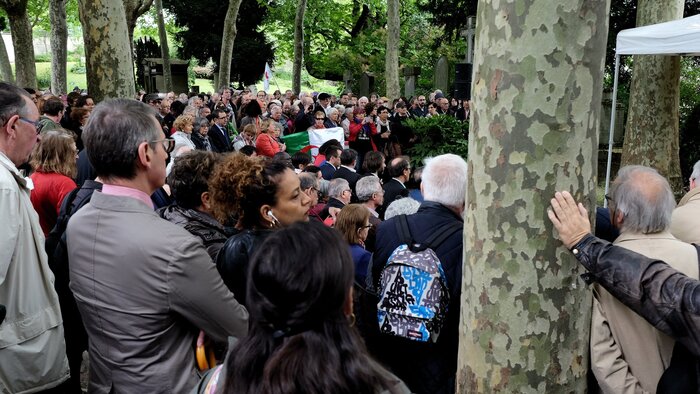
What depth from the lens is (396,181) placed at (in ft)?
A: 24.2

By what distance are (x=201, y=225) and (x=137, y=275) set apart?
0.87m

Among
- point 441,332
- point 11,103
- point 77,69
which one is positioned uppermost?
point 77,69

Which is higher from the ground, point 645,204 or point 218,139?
point 645,204

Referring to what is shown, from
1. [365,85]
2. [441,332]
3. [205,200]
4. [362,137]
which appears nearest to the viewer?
[441,332]

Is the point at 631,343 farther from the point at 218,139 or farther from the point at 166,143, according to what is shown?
the point at 218,139

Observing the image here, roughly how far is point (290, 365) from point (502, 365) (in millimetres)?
1122

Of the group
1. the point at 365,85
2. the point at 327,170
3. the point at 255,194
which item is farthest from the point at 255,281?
the point at 365,85

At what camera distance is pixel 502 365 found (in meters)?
2.25

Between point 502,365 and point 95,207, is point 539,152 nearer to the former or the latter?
point 502,365

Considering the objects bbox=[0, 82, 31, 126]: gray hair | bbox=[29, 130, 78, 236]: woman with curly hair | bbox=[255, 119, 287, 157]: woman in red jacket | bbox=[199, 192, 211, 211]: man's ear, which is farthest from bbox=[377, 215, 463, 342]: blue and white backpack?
bbox=[255, 119, 287, 157]: woman in red jacket

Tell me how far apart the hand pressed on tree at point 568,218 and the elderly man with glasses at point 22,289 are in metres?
2.05

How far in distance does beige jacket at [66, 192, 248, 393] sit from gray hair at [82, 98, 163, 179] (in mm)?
118

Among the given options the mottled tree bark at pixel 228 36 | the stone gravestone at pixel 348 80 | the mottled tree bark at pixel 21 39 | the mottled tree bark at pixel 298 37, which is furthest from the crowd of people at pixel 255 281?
the stone gravestone at pixel 348 80

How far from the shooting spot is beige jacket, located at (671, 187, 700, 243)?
3.03 m
